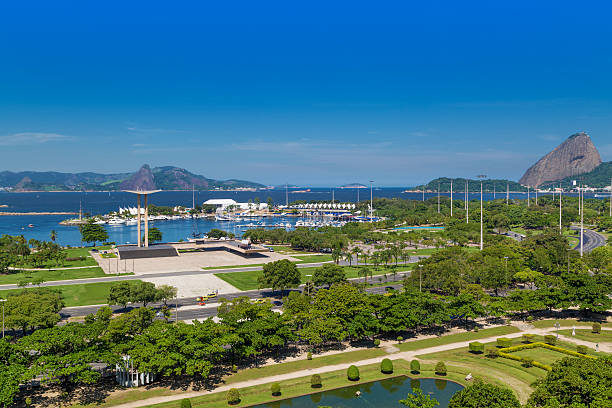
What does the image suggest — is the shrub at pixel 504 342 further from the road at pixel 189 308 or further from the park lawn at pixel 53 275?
the park lawn at pixel 53 275

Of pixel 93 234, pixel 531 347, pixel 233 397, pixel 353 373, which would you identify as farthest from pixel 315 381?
pixel 93 234

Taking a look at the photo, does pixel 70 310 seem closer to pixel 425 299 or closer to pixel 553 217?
pixel 425 299

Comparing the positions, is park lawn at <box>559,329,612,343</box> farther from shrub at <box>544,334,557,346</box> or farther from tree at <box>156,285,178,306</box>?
tree at <box>156,285,178,306</box>

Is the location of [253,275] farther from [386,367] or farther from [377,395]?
[377,395]

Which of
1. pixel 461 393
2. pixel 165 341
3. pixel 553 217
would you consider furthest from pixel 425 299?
pixel 553 217

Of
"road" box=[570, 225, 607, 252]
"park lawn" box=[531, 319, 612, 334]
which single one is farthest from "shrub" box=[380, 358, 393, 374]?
"road" box=[570, 225, 607, 252]

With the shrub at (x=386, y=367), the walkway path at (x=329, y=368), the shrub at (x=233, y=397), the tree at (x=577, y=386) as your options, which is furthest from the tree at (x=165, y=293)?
the tree at (x=577, y=386)
